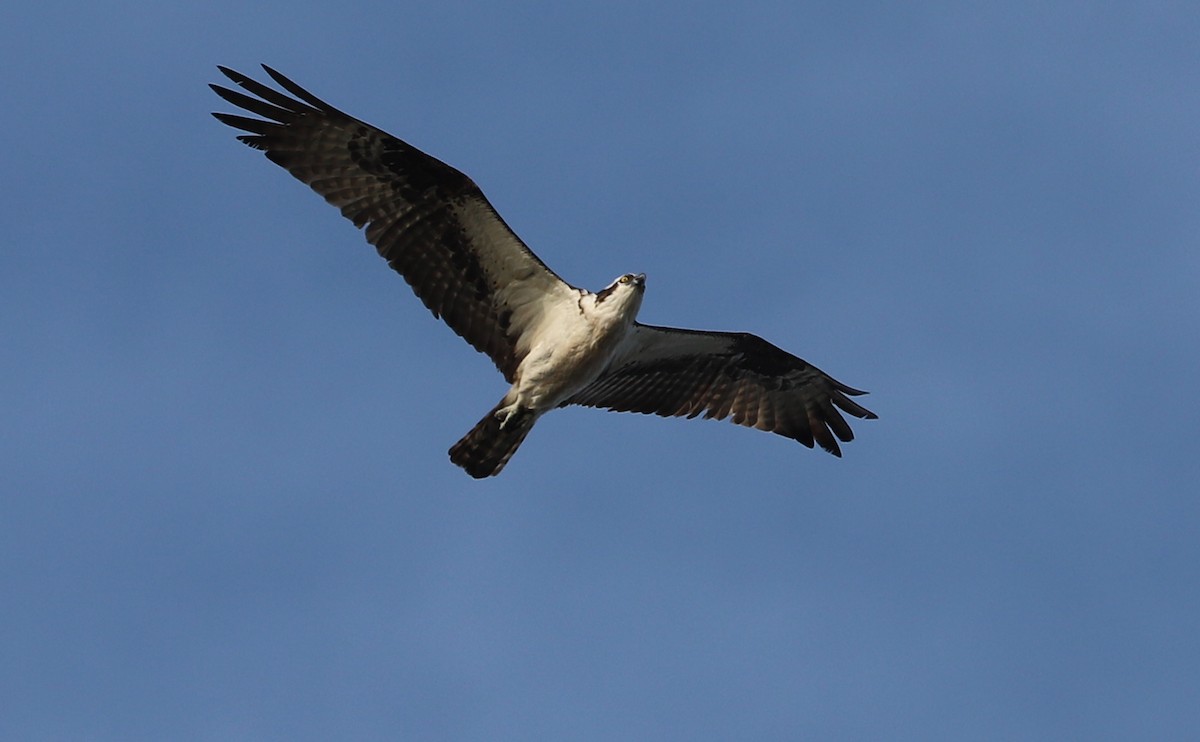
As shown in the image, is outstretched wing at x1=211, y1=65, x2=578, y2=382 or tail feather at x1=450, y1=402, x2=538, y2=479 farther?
tail feather at x1=450, y1=402, x2=538, y2=479

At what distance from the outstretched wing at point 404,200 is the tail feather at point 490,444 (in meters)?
1.10

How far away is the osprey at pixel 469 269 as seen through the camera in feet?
53.2

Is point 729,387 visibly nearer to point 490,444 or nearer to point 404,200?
point 490,444

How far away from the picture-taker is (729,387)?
1834 centimetres

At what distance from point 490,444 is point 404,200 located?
2482mm

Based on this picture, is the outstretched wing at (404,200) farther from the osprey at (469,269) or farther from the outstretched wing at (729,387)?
the outstretched wing at (729,387)

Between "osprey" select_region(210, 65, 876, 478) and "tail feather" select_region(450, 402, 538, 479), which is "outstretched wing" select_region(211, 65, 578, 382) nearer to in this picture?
Result: "osprey" select_region(210, 65, 876, 478)

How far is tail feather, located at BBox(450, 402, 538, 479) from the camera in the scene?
54.5ft

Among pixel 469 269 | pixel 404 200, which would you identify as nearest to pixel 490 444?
pixel 469 269

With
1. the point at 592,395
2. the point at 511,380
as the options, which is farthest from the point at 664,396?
the point at 511,380

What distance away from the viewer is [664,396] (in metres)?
18.1

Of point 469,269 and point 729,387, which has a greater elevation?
point 729,387

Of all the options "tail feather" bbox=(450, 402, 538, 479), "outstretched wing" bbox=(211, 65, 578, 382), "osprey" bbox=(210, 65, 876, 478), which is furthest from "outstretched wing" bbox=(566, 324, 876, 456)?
"outstretched wing" bbox=(211, 65, 578, 382)

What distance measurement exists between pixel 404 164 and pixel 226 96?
174 centimetres
